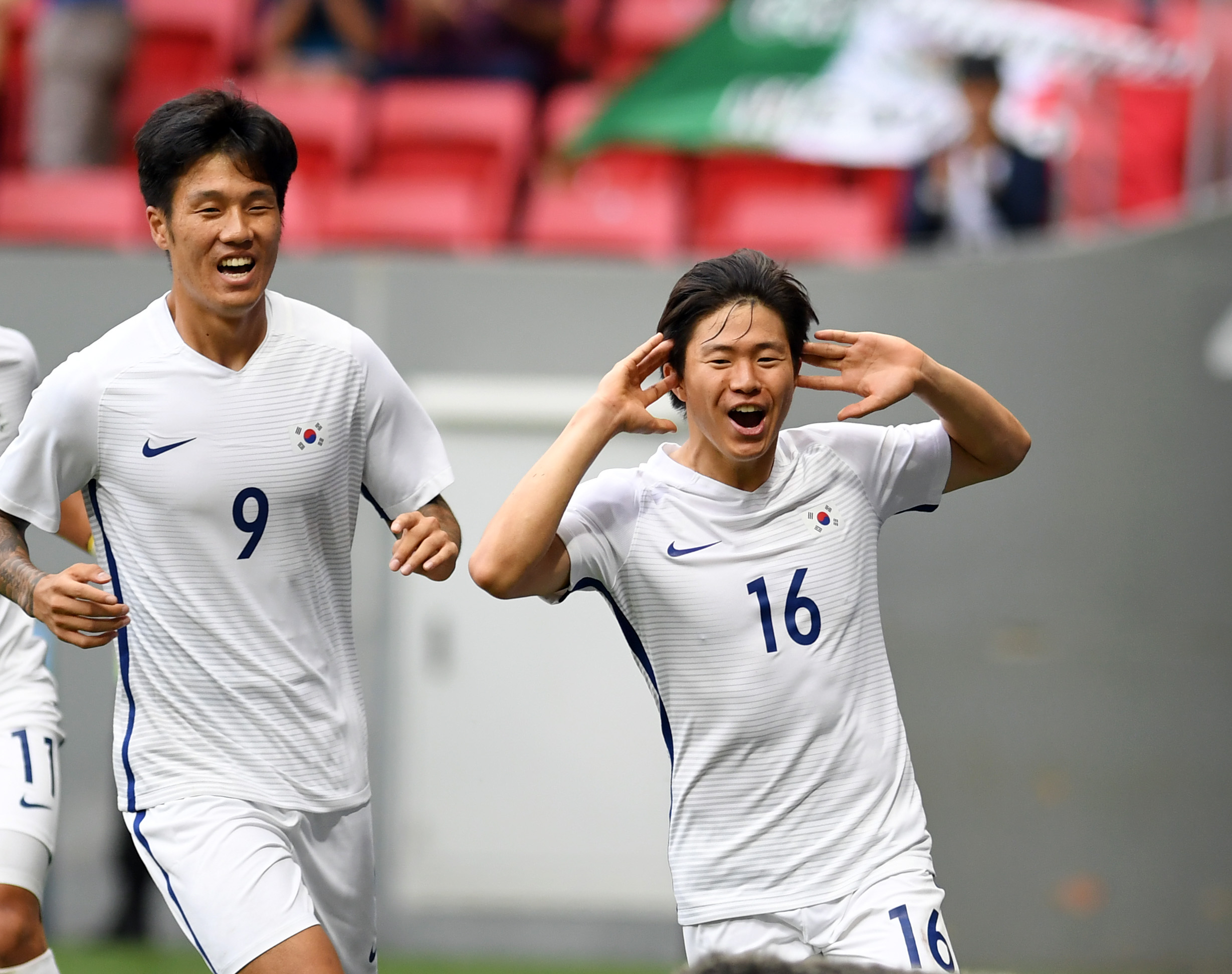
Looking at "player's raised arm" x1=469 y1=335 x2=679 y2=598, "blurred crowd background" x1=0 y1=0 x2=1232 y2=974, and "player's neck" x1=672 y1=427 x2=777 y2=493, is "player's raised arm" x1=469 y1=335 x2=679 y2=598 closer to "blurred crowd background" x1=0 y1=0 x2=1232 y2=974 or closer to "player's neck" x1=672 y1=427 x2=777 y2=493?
"player's neck" x1=672 y1=427 x2=777 y2=493

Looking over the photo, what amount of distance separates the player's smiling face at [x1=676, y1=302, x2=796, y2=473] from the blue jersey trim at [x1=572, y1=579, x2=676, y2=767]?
40 centimetres

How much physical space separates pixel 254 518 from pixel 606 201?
5157 millimetres

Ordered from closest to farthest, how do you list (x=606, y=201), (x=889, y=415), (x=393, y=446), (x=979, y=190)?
(x=393, y=446) → (x=889, y=415) → (x=979, y=190) → (x=606, y=201)

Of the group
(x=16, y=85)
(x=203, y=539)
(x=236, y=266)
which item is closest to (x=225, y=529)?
(x=203, y=539)

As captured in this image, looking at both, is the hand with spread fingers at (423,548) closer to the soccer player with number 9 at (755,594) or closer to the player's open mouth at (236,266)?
the soccer player with number 9 at (755,594)

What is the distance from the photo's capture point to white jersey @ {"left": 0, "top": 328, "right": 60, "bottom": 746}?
3.53 m

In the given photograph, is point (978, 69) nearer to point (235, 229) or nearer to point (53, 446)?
point (235, 229)

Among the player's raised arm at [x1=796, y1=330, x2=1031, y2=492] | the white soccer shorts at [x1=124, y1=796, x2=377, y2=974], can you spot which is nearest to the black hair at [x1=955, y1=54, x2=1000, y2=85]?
the player's raised arm at [x1=796, y1=330, x2=1031, y2=492]

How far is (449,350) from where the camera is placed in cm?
714

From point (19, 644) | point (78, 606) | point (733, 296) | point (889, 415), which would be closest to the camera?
point (78, 606)

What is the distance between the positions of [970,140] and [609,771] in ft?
12.1

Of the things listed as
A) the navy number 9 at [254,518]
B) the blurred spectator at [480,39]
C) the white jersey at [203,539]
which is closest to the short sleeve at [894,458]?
the white jersey at [203,539]

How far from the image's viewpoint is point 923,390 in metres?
3.04

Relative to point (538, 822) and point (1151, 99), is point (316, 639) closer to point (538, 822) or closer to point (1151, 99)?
point (538, 822)
